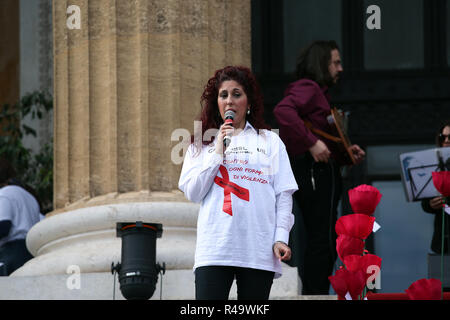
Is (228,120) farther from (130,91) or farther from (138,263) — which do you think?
(130,91)

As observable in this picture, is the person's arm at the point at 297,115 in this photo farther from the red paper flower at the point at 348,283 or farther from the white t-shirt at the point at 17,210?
the red paper flower at the point at 348,283

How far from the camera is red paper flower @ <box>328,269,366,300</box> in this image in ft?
8.41

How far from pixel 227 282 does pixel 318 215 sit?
2.38m

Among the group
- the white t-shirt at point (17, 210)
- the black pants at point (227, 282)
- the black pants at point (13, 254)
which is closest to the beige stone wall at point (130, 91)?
the white t-shirt at point (17, 210)

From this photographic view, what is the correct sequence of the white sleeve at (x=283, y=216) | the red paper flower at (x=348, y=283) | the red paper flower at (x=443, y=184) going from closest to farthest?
the red paper flower at (x=348, y=283), the red paper flower at (x=443, y=184), the white sleeve at (x=283, y=216)

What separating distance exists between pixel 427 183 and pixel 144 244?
203 centimetres

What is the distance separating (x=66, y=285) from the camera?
6344 millimetres

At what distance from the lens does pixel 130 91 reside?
716 cm

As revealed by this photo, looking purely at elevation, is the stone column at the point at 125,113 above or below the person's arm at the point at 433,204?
above

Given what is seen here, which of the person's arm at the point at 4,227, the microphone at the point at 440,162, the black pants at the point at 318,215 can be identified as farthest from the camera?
the person's arm at the point at 4,227

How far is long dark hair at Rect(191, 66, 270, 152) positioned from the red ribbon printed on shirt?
0.24 metres

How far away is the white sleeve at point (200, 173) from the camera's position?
13.7 feet

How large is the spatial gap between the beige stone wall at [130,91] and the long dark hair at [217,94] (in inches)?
97.2
